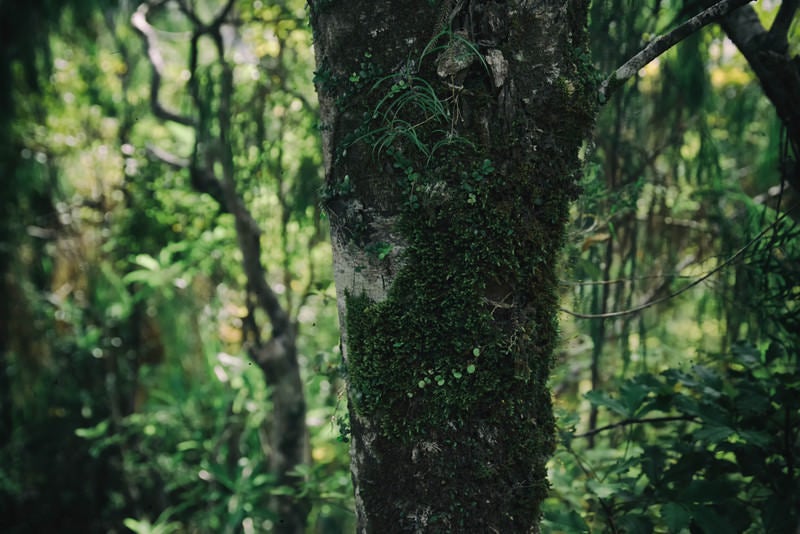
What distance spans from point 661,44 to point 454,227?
51cm

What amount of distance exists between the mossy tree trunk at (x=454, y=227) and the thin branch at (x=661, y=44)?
0.10m

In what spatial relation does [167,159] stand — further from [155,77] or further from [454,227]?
[454,227]

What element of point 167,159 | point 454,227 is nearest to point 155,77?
point 167,159

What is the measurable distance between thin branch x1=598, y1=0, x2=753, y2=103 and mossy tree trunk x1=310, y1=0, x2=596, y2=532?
0.10 meters

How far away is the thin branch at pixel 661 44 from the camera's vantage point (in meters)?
1.04

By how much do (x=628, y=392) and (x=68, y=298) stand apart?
390cm

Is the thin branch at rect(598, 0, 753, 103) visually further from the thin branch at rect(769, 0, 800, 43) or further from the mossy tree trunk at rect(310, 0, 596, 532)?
the thin branch at rect(769, 0, 800, 43)

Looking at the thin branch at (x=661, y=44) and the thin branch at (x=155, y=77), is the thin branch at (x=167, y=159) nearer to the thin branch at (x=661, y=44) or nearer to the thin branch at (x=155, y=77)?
the thin branch at (x=155, y=77)

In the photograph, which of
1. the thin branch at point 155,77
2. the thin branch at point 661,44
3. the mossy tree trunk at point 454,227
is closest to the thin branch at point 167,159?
the thin branch at point 155,77

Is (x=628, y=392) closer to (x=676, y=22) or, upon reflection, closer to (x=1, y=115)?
(x=676, y=22)

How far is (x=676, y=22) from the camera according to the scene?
1625mm

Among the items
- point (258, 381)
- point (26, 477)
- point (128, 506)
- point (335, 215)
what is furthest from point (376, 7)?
point (26, 477)

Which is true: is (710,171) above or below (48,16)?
below

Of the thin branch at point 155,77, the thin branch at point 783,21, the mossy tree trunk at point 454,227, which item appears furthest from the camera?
the thin branch at point 155,77
